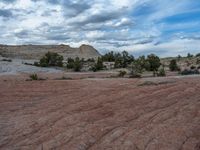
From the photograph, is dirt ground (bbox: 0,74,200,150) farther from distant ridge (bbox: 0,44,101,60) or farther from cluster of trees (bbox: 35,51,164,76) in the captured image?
distant ridge (bbox: 0,44,101,60)

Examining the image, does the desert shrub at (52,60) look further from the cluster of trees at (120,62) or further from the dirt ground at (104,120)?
the dirt ground at (104,120)

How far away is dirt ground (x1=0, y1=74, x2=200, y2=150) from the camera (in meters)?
12.3

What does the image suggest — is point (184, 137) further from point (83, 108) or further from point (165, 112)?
point (83, 108)

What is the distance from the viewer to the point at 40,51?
11475cm

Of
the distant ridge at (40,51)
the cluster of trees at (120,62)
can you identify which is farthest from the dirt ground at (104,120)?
the distant ridge at (40,51)

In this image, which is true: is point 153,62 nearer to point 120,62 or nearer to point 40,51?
point 120,62

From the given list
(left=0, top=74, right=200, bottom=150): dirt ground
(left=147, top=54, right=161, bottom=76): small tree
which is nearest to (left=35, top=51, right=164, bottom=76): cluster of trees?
(left=147, top=54, right=161, bottom=76): small tree

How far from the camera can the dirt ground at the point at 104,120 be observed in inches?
485

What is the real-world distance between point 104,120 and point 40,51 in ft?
331

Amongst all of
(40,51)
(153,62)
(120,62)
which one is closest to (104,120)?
(153,62)

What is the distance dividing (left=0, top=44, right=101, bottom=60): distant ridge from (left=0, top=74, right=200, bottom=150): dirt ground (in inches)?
2955

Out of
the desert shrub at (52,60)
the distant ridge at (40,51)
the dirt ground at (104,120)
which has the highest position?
the distant ridge at (40,51)

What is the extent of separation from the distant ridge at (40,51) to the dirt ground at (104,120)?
75.1 m

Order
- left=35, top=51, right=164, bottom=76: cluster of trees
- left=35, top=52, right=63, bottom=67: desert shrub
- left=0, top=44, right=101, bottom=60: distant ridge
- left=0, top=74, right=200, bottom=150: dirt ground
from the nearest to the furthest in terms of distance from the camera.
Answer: left=0, top=74, right=200, bottom=150: dirt ground < left=35, top=51, right=164, bottom=76: cluster of trees < left=35, top=52, right=63, bottom=67: desert shrub < left=0, top=44, right=101, bottom=60: distant ridge
